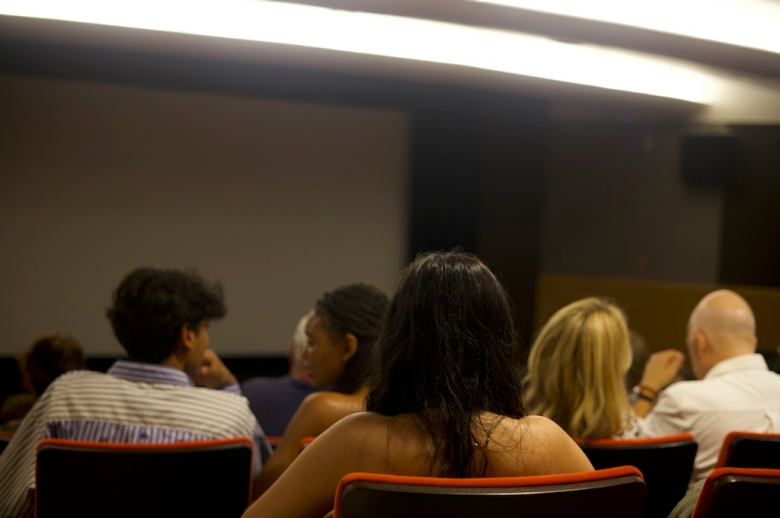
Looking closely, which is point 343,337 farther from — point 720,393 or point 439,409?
point 720,393

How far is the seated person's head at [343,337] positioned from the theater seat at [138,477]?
1.85ft

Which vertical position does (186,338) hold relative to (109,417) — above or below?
above

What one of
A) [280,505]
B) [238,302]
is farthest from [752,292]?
[280,505]

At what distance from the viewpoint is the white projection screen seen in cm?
606

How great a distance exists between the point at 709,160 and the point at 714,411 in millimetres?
5014

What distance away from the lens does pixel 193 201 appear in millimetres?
6559

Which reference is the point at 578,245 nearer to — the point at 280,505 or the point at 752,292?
the point at 752,292

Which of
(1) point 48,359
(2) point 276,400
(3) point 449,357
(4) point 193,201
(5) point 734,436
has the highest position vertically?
(4) point 193,201

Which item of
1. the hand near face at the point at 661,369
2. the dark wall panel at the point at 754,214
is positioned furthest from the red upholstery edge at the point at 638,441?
the dark wall panel at the point at 754,214

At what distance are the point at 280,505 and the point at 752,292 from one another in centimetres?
620

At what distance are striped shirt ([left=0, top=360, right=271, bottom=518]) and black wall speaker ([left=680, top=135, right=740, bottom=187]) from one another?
233 inches

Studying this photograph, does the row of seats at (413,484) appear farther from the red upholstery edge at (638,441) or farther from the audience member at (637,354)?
the audience member at (637,354)

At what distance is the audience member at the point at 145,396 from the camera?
188cm

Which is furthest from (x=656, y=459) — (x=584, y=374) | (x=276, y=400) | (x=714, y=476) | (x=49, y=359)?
(x=49, y=359)
